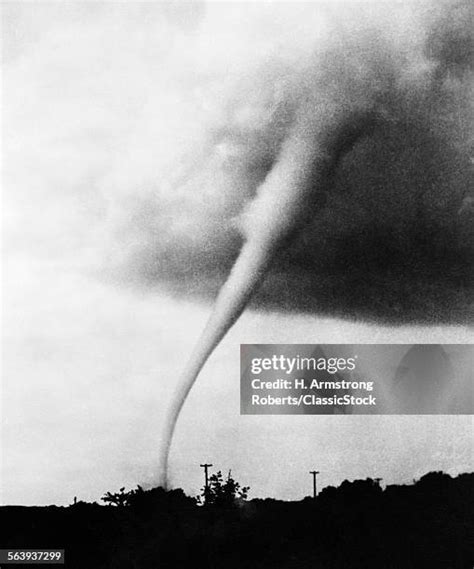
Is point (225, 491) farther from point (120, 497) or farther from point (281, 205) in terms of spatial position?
point (281, 205)

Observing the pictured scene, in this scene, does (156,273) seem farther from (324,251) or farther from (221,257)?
(324,251)

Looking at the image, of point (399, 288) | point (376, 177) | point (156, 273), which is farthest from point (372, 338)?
point (156, 273)

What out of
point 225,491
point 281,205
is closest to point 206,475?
point 225,491

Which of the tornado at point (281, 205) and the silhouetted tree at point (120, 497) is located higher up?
the tornado at point (281, 205)

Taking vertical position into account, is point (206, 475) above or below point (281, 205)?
below

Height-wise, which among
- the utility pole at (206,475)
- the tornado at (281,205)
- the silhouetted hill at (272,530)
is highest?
the tornado at (281,205)
